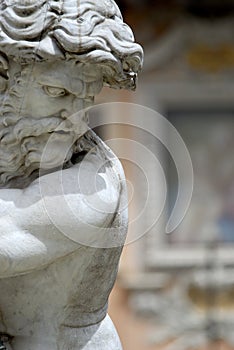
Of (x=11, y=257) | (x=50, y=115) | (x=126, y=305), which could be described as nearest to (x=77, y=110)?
(x=50, y=115)

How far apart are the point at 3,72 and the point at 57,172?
0.52 ft

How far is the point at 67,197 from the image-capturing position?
1.91 meters

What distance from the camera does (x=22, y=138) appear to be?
6.23 feet

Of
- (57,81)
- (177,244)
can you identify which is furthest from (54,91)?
(177,244)

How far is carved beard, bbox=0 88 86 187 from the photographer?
1888 millimetres

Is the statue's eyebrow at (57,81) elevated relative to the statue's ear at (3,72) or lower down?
lower down

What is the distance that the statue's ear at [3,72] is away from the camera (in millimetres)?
1854

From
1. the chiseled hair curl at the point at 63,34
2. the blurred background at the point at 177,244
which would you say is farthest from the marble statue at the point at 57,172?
the blurred background at the point at 177,244

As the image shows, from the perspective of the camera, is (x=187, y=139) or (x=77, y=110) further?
(x=187, y=139)

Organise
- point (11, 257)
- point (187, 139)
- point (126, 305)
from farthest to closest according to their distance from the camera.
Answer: point (187, 139)
point (126, 305)
point (11, 257)

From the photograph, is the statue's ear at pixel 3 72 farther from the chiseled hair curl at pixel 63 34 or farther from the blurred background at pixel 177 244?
the blurred background at pixel 177 244

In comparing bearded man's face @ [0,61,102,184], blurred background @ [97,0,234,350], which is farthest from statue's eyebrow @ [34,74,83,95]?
blurred background @ [97,0,234,350]

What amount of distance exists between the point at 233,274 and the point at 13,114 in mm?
5696

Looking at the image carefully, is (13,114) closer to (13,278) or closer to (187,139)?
(13,278)
